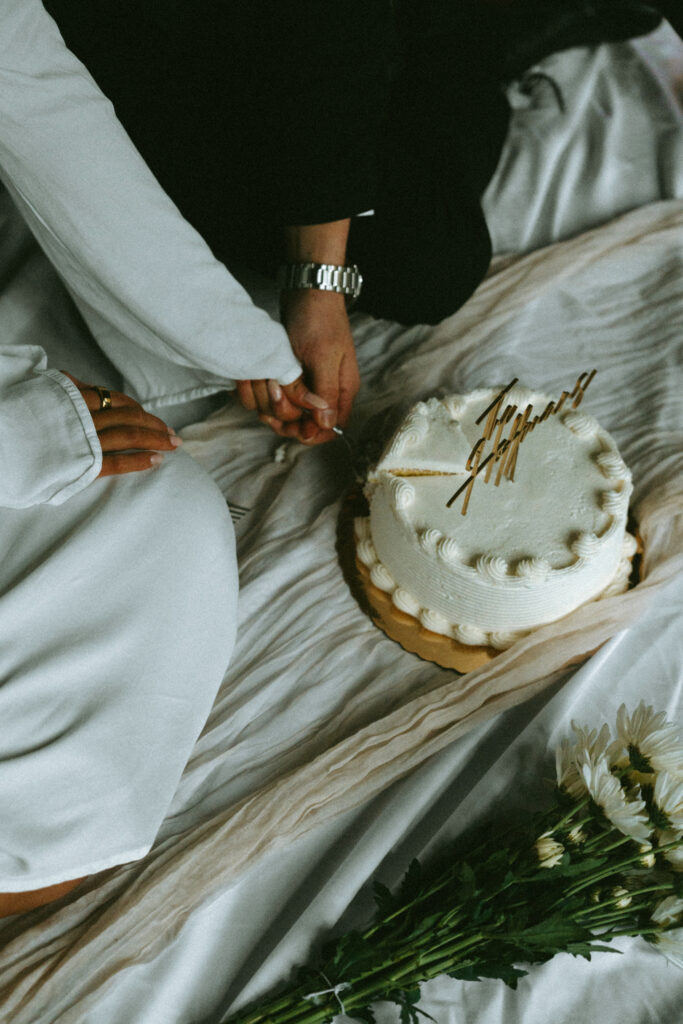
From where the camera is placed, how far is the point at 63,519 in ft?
2.93

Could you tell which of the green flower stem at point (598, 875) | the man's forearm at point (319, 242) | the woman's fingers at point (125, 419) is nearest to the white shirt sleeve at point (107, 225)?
the woman's fingers at point (125, 419)

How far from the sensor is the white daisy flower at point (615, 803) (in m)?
0.79

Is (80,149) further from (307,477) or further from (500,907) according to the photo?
(500,907)

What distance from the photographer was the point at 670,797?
31.2 inches

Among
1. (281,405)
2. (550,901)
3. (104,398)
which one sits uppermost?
(104,398)

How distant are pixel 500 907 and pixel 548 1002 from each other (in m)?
0.15

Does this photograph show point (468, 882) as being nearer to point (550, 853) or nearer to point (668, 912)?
point (550, 853)

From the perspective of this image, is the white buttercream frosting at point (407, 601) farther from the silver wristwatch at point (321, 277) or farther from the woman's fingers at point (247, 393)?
the silver wristwatch at point (321, 277)

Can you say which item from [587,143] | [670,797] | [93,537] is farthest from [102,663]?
[587,143]

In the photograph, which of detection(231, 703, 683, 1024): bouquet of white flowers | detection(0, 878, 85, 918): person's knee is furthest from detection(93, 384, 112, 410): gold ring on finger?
detection(231, 703, 683, 1024): bouquet of white flowers

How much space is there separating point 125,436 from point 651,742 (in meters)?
0.65

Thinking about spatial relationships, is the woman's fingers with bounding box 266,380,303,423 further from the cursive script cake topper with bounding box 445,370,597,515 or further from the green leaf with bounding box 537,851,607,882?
the green leaf with bounding box 537,851,607,882

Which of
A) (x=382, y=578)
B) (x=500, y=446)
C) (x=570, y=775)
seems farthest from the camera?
(x=382, y=578)

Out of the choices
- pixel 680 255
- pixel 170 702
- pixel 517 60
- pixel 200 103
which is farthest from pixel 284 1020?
pixel 517 60
